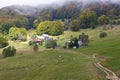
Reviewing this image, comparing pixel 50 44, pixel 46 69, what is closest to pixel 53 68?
pixel 46 69

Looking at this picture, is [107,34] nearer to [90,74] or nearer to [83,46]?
[83,46]

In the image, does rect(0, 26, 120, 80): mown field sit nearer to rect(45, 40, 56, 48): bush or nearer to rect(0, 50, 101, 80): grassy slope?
rect(0, 50, 101, 80): grassy slope

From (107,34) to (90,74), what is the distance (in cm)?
11468

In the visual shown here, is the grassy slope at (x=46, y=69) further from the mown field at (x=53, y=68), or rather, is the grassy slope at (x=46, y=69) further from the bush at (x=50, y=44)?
the bush at (x=50, y=44)

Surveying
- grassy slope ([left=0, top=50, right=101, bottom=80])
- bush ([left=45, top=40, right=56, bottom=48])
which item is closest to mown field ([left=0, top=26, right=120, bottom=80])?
grassy slope ([left=0, top=50, right=101, bottom=80])

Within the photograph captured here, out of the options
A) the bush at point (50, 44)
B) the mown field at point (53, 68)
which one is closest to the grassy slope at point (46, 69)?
the mown field at point (53, 68)

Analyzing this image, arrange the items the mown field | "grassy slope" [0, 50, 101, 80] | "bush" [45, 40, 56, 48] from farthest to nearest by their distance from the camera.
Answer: "bush" [45, 40, 56, 48]
the mown field
"grassy slope" [0, 50, 101, 80]

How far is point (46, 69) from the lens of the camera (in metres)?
99.1

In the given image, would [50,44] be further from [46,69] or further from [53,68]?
[53,68]

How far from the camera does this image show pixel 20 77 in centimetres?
9281

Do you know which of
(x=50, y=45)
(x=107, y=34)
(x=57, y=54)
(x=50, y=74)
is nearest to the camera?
(x=50, y=74)

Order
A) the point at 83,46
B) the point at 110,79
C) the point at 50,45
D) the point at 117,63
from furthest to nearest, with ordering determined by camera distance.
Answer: the point at 50,45 → the point at 83,46 → the point at 117,63 → the point at 110,79

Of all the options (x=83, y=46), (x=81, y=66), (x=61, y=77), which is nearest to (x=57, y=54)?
(x=83, y=46)

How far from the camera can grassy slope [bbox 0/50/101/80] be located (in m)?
82.2
